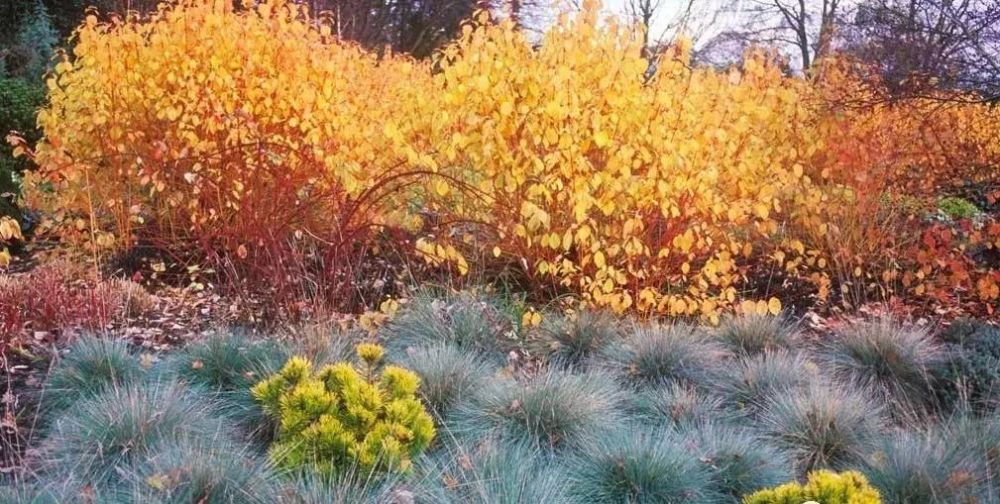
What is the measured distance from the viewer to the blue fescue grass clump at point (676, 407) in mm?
3248

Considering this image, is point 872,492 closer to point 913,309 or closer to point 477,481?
point 477,481

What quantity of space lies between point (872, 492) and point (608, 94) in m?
2.56

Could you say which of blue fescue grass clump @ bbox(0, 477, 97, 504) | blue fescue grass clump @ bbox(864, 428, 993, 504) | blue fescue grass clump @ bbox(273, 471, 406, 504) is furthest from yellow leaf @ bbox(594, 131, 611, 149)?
blue fescue grass clump @ bbox(0, 477, 97, 504)

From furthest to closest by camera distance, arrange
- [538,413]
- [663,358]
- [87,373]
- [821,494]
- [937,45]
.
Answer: [937,45]
[663,358]
[87,373]
[538,413]
[821,494]

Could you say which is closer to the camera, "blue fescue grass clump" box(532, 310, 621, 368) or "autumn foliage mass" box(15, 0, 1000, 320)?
"blue fescue grass clump" box(532, 310, 621, 368)

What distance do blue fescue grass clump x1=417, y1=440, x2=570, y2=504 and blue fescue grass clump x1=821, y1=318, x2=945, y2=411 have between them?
1724 millimetres

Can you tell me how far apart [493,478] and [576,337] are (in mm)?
1660

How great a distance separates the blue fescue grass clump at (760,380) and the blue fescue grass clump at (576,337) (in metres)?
0.61

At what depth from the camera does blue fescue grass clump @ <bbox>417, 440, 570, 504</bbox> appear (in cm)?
236

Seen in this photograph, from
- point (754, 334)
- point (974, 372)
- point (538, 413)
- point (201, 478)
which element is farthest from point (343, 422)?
point (974, 372)

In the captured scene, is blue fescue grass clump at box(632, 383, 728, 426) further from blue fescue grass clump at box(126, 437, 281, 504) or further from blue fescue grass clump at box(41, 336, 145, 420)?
blue fescue grass clump at box(41, 336, 145, 420)

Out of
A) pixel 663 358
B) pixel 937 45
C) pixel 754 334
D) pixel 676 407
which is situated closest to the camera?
pixel 676 407

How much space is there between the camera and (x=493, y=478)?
2.46 meters

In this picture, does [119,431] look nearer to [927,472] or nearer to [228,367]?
[228,367]
